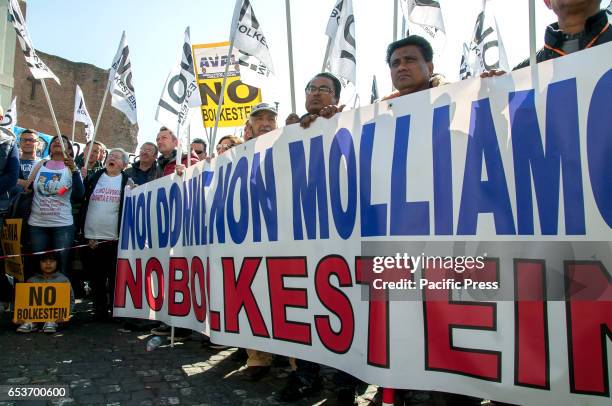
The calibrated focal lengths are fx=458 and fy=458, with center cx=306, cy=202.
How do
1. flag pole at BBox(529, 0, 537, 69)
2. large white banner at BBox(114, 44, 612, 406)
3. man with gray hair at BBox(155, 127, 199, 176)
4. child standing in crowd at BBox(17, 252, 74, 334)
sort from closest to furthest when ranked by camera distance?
large white banner at BBox(114, 44, 612, 406) → flag pole at BBox(529, 0, 537, 69) → child standing in crowd at BBox(17, 252, 74, 334) → man with gray hair at BBox(155, 127, 199, 176)

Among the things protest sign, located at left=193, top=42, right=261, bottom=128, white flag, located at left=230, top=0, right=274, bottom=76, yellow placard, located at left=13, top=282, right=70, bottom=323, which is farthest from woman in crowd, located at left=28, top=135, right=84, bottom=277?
white flag, located at left=230, top=0, right=274, bottom=76

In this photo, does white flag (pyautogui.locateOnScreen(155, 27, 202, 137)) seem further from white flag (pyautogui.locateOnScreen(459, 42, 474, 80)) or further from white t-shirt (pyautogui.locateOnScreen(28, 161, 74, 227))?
white flag (pyautogui.locateOnScreen(459, 42, 474, 80))

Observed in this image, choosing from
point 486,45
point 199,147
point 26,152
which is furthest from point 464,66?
point 26,152

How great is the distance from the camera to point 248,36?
422cm

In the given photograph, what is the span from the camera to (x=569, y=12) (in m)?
2.40

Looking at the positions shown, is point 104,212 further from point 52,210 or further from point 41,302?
point 41,302

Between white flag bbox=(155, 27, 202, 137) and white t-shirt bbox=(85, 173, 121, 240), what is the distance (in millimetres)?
1028

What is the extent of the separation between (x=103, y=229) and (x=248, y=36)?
9.20 ft

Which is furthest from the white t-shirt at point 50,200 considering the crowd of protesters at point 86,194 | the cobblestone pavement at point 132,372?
the cobblestone pavement at point 132,372

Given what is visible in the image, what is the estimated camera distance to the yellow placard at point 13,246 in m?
5.12

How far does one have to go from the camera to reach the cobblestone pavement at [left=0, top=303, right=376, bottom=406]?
2889 mm

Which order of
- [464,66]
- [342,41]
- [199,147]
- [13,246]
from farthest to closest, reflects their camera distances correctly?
[464,66]
[199,147]
[13,246]
[342,41]

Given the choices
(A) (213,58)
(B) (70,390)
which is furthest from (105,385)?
(A) (213,58)

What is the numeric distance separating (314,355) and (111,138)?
35129 millimetres
